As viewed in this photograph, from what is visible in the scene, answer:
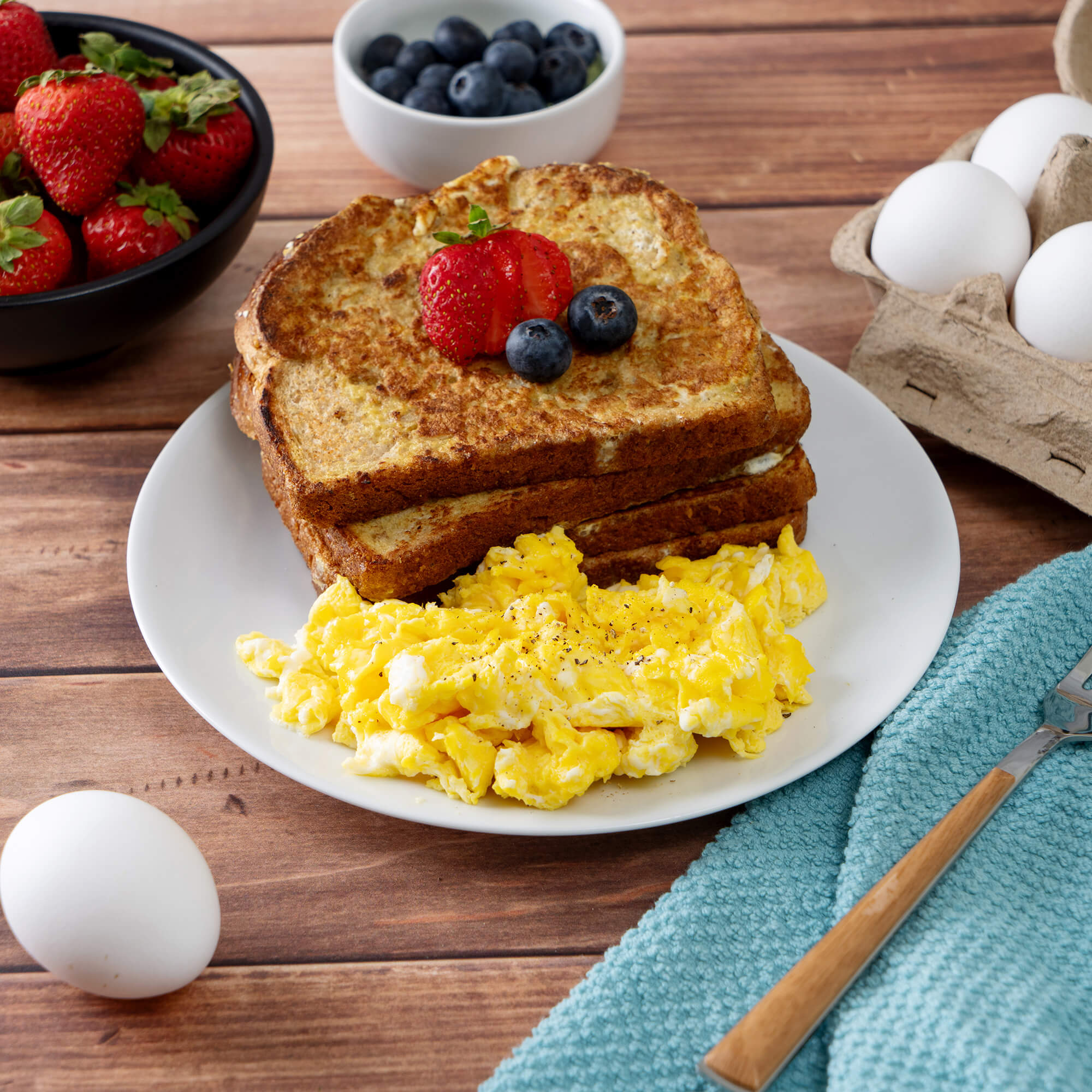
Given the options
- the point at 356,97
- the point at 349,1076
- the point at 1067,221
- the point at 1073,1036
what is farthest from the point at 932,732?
the point at 356,97

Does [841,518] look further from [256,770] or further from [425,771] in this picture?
[256,770]

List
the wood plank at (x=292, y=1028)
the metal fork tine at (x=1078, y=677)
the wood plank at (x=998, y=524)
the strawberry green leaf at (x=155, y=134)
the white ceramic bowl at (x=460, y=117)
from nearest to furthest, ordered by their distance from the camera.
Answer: the wood plank at (x=292, y=1028), the metal fork tine at (x=1078, y=677), the wood plank at (x=998, y=524), the strawberry green leaf at (x=155, y=134), the white ceramic bowl at (x=460, y=117)

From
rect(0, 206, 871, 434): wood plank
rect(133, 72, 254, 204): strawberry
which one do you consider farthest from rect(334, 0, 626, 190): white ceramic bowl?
rect(133, 72, 254, 204): strawberry

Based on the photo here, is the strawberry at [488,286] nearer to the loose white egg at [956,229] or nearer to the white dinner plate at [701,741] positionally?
the white dinner plate at [701,741]

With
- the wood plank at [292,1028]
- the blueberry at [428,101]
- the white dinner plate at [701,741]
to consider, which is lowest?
the wood plank at [292,1028]

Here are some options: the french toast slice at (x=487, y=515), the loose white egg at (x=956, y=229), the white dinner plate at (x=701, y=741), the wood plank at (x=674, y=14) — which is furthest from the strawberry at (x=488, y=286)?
the wood plank at (x=674, y=14)

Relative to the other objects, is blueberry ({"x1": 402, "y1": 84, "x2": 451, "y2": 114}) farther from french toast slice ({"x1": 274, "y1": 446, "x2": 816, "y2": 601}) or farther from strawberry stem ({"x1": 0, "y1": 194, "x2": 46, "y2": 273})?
french toast slice ({"x1": 274, "y1": 446, "x2": 816, "y2": 601})
